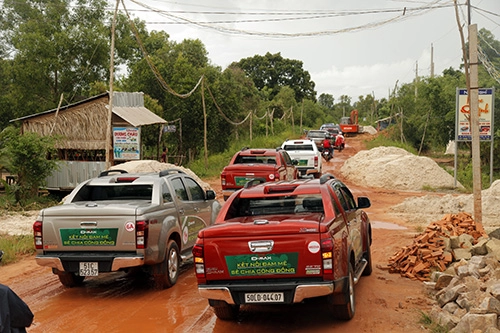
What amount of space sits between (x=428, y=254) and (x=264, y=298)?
4401mm

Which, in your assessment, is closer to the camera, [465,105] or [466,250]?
[466,250]

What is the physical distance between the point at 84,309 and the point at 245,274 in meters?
2.70

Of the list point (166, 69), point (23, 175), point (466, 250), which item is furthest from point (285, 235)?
point (166, 69)

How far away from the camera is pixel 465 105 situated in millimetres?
21312

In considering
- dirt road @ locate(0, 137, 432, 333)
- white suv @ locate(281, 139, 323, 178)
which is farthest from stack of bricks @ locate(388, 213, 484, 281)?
white suv @ locate(281, 139, 323, 178)

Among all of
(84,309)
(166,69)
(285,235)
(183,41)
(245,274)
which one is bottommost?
(84,309)

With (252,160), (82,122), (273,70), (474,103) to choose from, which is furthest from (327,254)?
(273,70)

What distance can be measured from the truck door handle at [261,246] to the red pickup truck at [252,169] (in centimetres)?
1013

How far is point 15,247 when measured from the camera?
1217cm

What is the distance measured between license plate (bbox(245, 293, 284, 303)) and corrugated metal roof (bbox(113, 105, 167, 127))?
1630cm

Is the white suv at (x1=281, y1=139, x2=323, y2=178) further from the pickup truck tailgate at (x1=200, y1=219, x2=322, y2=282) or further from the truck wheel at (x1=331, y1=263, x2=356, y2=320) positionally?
the pickup truck tailgate at (x1=200, y1=219, x2=322, y2=282)

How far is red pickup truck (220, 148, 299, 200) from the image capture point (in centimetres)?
1666

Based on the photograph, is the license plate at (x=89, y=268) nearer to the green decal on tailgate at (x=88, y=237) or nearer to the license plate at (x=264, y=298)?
the green decal on tailgate at (x=88, y=237)

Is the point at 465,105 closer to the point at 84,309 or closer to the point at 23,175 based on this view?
the point at 23,175
